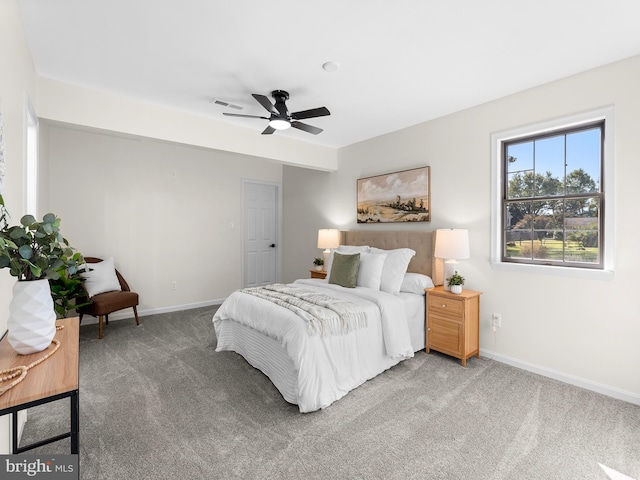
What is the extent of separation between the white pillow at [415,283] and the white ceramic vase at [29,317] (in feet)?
10.4

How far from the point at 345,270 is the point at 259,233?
3.05m

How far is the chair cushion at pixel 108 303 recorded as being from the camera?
3.89m

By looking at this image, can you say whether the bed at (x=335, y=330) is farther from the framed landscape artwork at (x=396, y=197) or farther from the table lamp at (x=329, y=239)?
the table lamp at (x=329, y=239)

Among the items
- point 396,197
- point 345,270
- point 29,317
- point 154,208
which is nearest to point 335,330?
point 345,270

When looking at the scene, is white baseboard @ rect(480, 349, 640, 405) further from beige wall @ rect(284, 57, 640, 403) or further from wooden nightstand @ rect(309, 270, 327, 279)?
wooden nightstand @ rect(309, 270, 327, 279)

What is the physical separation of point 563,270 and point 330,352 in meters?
2.20

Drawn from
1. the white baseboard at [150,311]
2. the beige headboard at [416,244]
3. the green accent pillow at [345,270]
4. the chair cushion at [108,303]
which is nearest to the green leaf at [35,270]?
the green accent pillow at [345,270]

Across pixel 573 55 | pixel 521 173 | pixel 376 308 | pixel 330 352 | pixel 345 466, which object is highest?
pixel 573 55

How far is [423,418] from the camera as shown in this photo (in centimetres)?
232

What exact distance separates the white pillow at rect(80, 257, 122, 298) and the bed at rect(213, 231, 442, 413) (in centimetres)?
180

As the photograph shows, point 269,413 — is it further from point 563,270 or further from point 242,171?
point 242,171

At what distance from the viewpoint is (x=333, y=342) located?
2.64 m

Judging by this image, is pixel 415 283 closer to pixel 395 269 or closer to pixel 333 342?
pixel 395 269

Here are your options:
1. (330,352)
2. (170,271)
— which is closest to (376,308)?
(330,352)
